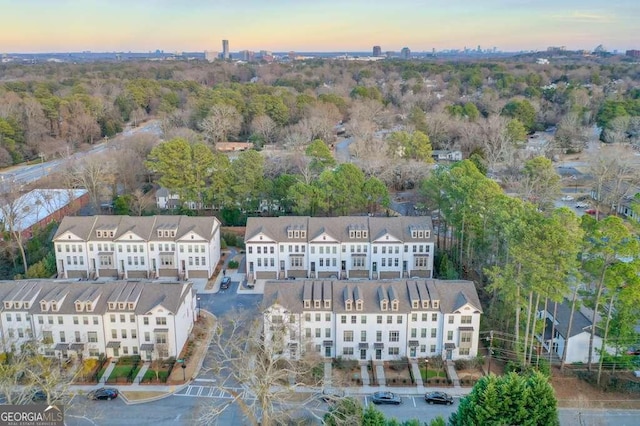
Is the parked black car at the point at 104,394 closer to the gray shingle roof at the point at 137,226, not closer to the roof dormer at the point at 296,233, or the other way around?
the gray shingle roof at the point at 137,226

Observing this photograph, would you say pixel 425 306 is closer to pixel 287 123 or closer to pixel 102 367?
pixel 102 367

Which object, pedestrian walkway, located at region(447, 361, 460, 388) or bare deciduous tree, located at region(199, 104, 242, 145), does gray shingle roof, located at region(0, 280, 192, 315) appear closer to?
pedestrian walkway, located at region(447, 361, 460, 388)

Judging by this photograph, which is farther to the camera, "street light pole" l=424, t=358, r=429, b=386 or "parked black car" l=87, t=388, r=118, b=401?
"street light pole" l=424, t=358, r=429, b=386

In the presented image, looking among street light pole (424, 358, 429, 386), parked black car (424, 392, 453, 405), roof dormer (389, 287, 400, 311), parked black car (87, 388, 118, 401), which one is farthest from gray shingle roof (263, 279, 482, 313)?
parked black car (87, 388, 118, 401)

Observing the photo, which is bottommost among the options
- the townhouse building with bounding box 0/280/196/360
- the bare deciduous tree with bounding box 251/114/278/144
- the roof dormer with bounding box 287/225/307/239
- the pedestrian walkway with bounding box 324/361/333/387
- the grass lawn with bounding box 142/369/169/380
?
the grass lawn with bounding box 142/369/169/380

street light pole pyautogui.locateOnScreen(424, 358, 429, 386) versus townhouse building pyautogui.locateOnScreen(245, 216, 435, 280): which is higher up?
townhouse building pyautogui.locateOnScreen(245, 216, 435, 280)

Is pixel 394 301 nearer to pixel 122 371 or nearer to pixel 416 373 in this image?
pixel 416 373

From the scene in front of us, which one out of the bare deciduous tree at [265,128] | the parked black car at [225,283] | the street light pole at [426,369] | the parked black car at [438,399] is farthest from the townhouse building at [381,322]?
the bare deciduous tree at [265,128]
